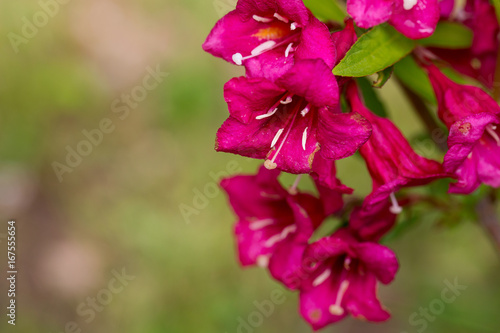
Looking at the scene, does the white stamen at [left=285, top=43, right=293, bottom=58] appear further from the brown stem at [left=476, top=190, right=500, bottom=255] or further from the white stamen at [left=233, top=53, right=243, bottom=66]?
the brown stem at [left=476, top=190, right=500, bottom=255]

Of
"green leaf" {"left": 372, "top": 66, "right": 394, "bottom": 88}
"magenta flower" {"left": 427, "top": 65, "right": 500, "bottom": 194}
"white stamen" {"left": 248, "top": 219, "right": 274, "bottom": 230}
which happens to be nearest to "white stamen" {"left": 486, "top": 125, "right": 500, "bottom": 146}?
"magenta flower" {"left": 427, "top": 65, "right": 500, "bottom": 194}

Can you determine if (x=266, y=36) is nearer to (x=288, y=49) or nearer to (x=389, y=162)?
(x=288, y=49)

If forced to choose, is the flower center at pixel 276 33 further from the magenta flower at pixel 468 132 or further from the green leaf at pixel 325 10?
the magenta flower at pixel 468 132

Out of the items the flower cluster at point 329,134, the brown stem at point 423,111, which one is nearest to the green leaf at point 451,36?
the flower cluster at point 329,134

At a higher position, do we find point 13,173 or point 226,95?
point 226,95

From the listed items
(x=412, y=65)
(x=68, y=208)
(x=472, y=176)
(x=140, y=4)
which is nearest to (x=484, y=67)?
(x=412, y=65)

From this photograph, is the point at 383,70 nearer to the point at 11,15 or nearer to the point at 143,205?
the point at 143,205
